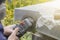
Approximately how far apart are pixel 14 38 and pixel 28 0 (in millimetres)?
865

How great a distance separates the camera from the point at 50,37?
0.71 meters

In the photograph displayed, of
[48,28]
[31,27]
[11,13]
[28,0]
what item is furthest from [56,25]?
[11,13]

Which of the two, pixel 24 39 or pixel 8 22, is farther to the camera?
pixel 8 22

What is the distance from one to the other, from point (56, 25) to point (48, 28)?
0.15 ft

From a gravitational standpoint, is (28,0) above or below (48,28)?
below

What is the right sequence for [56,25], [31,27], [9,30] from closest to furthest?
[56,25], [31,27], [9,30]

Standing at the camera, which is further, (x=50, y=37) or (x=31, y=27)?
(x=31, y=27)

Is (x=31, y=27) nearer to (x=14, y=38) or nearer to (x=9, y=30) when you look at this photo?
(x=14, y=38)

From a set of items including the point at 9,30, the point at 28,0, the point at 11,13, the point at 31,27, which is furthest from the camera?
the point at 11,13

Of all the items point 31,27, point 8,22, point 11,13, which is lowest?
point 8,22

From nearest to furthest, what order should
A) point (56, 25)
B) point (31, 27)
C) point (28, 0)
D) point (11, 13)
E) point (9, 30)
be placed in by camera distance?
point (56, 25), point (31, 27), point (9, 30), point (28, 0), point (11, 13)

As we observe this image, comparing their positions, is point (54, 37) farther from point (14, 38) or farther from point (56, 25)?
point (14, 38)

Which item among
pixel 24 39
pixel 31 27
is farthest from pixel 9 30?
pixel 31 27

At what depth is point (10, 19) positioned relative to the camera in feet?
5.87
